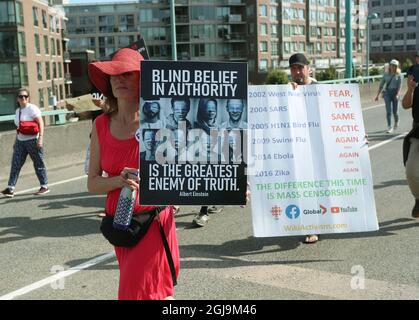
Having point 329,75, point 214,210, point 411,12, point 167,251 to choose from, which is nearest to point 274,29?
point 329,75

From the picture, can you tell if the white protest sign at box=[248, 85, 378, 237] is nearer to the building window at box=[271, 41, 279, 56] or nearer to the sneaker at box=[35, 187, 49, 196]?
the sneaker at box=[35, 187, 49, 196]

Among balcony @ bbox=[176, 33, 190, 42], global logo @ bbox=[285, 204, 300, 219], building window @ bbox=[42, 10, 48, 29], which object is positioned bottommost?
global logo @ bbox=[285, 204, 300, 219]

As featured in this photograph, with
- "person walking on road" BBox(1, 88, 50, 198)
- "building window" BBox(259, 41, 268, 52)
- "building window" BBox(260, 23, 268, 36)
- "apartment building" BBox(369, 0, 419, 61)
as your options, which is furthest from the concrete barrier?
"apartment building" BBox(369, 0, 419, 61)

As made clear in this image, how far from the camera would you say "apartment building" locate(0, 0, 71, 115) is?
65.9 metres

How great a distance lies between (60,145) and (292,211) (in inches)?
307

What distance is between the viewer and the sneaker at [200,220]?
694 cm

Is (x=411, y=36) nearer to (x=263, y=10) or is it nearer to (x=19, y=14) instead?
(x=263, y=10)

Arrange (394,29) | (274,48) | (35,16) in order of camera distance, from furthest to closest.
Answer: (394,29) → (274,48) → (35,16)

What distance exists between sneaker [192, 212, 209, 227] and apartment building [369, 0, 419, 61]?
156 m

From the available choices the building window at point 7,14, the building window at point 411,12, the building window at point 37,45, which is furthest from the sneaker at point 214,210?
the building window at point 411,12

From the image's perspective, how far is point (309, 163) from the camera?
580cm

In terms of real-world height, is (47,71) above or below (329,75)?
above

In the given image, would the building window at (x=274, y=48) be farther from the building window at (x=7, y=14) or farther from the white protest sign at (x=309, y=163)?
the white protest sign at (x=309, y=163)

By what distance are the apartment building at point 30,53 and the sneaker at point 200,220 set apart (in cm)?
6292
